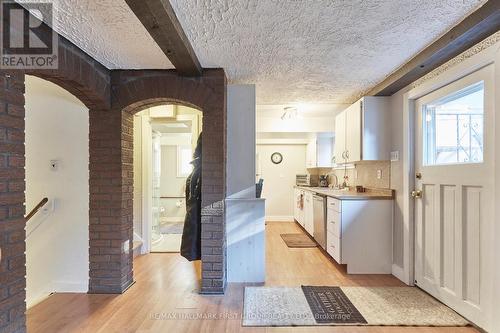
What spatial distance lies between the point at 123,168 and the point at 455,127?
10.2ft

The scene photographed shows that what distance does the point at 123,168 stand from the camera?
9.06 ft

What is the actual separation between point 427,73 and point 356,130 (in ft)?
3.53

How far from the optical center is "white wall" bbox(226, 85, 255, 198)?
3.04 meters

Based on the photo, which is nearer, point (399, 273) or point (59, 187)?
point (59, 187)

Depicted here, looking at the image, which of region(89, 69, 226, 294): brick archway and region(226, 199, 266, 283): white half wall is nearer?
region(89, 69, 226, 294): brick archway

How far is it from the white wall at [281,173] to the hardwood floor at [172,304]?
3316 mm

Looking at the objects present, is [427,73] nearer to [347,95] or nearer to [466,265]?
[347,95]

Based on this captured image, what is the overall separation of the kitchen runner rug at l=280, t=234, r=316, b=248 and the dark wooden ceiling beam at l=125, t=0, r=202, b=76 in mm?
3270

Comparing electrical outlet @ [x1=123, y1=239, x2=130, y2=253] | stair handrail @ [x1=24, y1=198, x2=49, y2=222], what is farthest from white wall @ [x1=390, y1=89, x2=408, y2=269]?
stair handrail @ [x1=24, y1=198, x2=49, y2=222]

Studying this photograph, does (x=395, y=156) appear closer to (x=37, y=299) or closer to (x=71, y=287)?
(x=71, y=287)

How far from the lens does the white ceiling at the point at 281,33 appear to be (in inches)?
67.4

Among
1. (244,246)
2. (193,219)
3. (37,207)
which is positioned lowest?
(244,246)

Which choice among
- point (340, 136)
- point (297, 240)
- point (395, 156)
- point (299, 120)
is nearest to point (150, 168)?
point (299, 120)

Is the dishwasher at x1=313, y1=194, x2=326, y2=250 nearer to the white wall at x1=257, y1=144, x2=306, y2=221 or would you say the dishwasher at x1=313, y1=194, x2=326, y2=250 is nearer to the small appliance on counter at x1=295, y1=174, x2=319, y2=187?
the small appliance on counter at x1=295, y1=174, x2=319, y2=187
